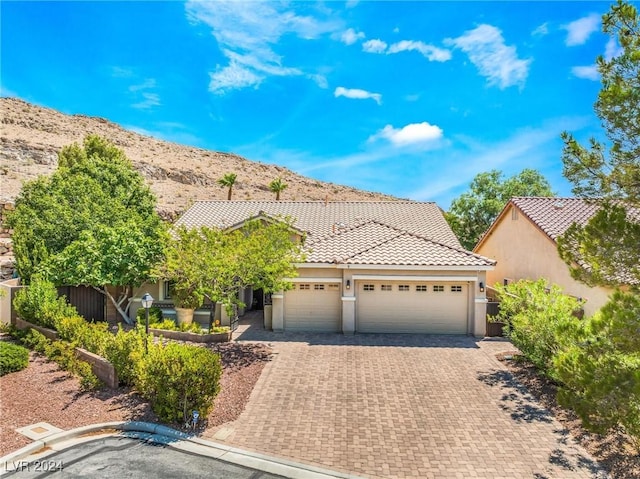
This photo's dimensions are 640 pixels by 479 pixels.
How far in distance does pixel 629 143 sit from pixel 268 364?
35.5 ft

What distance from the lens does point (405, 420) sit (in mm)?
9125

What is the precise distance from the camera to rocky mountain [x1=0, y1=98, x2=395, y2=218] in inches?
1728

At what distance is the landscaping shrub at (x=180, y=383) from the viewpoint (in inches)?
335

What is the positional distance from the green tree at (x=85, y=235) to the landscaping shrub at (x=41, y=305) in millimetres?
1169

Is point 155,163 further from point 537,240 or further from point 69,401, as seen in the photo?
point 69,401

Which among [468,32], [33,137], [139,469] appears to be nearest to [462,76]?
[468,32]

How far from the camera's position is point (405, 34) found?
13648 millimetres

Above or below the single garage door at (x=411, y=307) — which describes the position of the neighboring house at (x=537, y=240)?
above

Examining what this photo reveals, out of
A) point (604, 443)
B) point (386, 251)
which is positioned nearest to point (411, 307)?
point (386, 251)

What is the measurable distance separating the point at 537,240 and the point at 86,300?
21349mm

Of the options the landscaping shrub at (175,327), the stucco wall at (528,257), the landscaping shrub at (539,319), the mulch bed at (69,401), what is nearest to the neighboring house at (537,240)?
the stucco wall at (528,257)

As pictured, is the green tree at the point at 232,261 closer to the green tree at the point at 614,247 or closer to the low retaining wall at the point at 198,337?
the low retaining wall at the point at 198,337

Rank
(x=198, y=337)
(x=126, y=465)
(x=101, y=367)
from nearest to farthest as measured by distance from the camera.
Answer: (x=126, y=465), (x=101, y=367), (x=198, y=337)

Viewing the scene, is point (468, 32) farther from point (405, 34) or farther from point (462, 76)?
point (462, 76)
